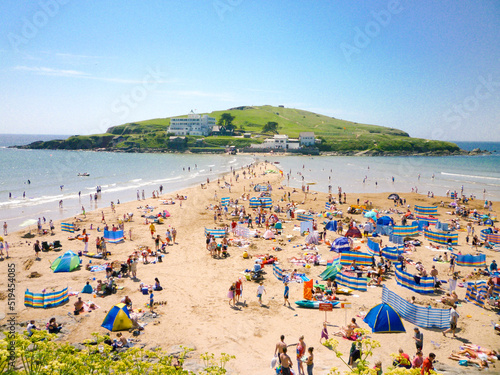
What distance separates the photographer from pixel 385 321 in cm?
1094

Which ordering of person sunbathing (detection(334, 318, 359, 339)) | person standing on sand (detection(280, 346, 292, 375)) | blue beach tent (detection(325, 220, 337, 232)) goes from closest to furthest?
person standing on sand (detection(280, 346, 292, 375)) < person sunbathing (detection(334, 318, 359, 339)) < blue beach tent (detection(325, 220, 337, 232))

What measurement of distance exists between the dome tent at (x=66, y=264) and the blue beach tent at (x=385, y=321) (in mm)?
14261

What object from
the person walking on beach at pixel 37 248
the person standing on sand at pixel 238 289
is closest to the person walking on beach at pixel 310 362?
the person standing on sand at pixel 238 289

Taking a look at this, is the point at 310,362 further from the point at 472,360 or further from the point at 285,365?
the point at 472,360

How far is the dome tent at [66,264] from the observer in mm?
16203

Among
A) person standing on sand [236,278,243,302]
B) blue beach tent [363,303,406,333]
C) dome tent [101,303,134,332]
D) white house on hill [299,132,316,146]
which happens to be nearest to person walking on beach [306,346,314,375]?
blue beach tent [363,303,406,333]

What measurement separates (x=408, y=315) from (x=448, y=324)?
127 centimetres

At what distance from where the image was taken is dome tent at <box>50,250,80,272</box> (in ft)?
53.2

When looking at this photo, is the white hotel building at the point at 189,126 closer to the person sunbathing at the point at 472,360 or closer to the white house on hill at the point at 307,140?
the white house on hill at the point at 307,140

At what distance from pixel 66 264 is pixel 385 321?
49.1ft

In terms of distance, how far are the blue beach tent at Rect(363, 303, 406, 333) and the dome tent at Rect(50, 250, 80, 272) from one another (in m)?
14.3

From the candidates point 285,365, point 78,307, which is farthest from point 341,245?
point 78,307

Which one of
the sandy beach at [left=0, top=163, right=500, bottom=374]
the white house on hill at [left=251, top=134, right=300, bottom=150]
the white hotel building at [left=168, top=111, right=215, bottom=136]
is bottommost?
the sandy beach at [left=0, top=163, right=500, bottom=374]

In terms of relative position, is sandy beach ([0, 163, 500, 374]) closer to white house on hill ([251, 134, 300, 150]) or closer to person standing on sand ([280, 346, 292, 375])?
person standing on sand ([280, 346, 292, 375])
